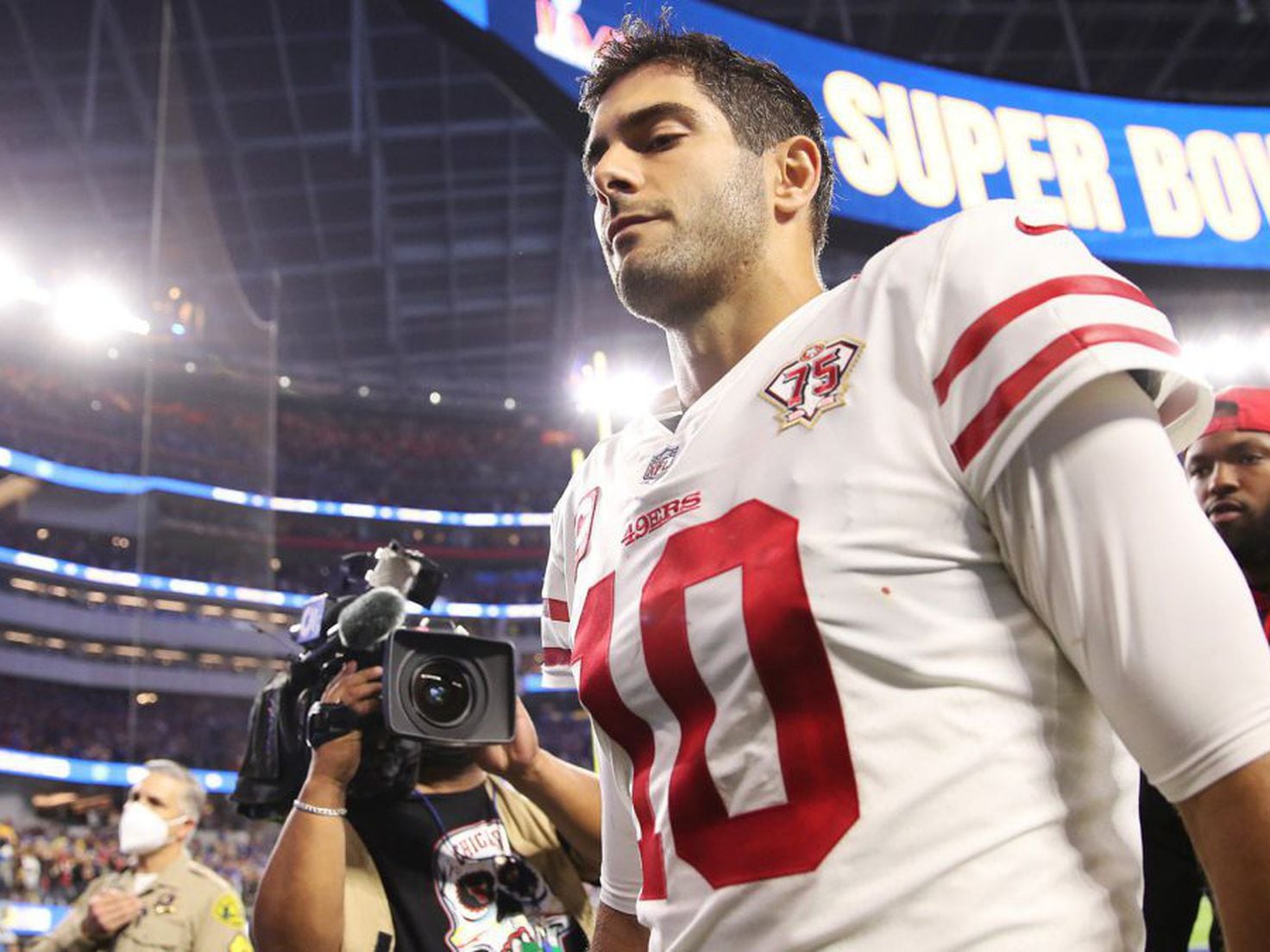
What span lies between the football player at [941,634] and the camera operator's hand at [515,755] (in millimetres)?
945

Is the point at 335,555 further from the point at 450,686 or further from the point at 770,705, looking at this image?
the point at 770,705

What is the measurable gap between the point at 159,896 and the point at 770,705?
346cm

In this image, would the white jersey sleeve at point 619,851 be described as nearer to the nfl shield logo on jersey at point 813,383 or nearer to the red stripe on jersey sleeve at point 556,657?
the red stripe on jersey sleeve at point 556,657

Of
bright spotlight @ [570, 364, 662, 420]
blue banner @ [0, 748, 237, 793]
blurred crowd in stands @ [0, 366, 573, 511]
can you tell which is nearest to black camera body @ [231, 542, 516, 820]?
bright spotlight @ [570, 364, 662, 420]

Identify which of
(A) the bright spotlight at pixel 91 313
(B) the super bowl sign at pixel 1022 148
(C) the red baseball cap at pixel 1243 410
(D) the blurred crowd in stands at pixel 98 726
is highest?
(A) the bright spotlight at pixel 91 313

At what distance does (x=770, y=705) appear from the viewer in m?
0.94

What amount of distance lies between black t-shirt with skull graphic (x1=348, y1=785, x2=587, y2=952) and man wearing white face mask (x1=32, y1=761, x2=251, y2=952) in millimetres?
1988

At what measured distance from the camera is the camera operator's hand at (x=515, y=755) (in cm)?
203

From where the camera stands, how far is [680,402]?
4.54ft

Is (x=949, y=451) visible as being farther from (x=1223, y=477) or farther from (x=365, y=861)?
(x=1223, y=477)

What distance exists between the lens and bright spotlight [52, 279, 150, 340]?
1788 cm

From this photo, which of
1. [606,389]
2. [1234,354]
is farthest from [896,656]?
[1234,354]

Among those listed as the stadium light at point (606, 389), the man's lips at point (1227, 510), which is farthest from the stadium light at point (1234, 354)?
the man's lips at point (1227, 510)

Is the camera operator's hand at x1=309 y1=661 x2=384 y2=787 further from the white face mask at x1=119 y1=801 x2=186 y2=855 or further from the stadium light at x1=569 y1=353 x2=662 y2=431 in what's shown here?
the stadium light at x1=569 y1=353 x2=662 y2=431
